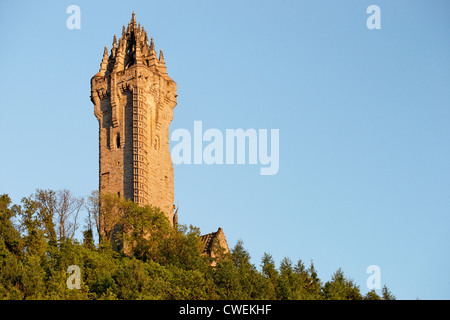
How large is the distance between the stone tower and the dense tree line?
349 cm

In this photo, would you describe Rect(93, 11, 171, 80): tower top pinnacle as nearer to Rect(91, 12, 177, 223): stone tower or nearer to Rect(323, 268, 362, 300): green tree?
Rect(91, 12, 177, 223): stone tower

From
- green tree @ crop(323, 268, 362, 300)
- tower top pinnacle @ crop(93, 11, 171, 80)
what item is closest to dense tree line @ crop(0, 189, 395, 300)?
green tree @ crop(323, 268, 362, 300)

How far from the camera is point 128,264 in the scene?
7144 centimetres

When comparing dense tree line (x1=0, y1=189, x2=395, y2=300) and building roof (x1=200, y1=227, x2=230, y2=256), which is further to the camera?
building roof (x1=200, y1=227, x2=230, y2=256)

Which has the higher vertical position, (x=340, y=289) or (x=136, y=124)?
(x=136, y=124)

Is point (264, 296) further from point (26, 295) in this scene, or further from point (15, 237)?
point (15, 237)

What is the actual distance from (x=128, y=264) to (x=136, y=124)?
23188mm

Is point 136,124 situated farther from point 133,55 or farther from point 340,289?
point 340,289

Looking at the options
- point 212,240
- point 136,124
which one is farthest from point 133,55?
point 212,240

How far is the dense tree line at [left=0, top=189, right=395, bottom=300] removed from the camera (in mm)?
67875

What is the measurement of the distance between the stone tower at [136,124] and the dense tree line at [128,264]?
3.49 metres

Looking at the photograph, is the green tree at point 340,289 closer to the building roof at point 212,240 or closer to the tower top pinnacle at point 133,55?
the building roof at point 212,240

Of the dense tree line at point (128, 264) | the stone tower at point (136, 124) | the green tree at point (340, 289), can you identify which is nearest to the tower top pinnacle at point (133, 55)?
the stone tower at point (136, 124)
